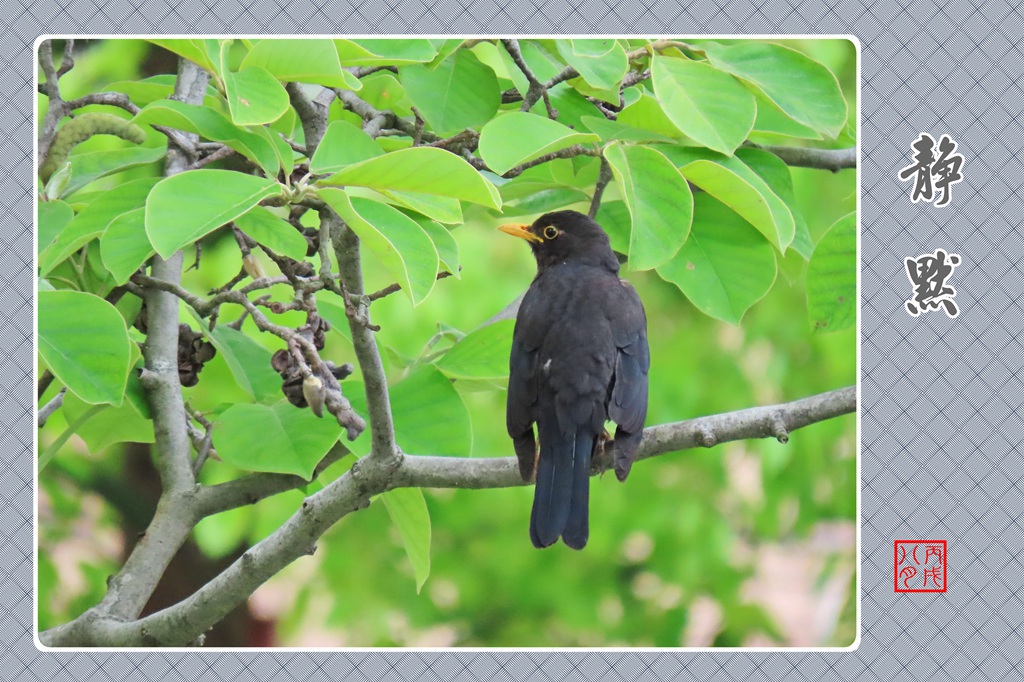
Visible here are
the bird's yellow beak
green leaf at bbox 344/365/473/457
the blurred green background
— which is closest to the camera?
green leaf at bbox 344/365/473/457

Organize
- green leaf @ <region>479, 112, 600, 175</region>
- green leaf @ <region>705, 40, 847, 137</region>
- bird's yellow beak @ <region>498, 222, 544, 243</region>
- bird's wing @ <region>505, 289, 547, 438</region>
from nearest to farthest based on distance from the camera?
green leaf @ <region>479, 112, 600, 175</region> < green leaf @ <region>705, 40, 847, 137</region> < bird's wing @ <region>505, 289, 547, 438</region> < bird's yellow beak @ <region>498, 222, 544, 243</region>

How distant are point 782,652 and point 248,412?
4.50 feet

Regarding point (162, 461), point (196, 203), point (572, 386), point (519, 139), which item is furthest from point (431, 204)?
point (162, 461)

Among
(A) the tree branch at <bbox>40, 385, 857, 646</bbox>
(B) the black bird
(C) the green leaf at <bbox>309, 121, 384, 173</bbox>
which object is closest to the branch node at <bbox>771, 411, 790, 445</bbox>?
(A) the tree branch at <bbox>40, 385, 857, 646</bbox>

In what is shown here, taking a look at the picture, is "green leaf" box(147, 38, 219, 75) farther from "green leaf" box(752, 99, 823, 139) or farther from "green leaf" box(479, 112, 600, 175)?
"green leaf" box(752, 99, 823, 139)

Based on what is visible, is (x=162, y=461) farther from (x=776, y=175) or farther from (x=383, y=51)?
(x=776, y=175)

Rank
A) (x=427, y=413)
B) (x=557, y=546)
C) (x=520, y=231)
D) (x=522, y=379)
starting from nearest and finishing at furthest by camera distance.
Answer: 1. (x=427, y=413)
2. (x=522, y=379)
3. (x=520, y=231)
4. (x=557, y=546)

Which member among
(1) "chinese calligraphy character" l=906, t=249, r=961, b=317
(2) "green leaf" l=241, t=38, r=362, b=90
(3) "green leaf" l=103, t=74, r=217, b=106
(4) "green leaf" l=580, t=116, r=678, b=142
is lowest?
(1) "chinese calligraphy character" l=906, t=249, r=961, b=317

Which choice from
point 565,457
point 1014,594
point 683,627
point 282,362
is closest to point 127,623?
point 282,362

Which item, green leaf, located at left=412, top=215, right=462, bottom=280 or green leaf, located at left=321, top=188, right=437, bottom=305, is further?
green leaf, located at left=412, top=215, right=462, bottom=280

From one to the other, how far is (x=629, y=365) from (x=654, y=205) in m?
0.69

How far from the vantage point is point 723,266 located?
2416 mm

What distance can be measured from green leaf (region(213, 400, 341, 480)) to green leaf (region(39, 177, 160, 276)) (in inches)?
18.8

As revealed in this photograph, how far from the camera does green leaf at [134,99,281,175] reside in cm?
219
